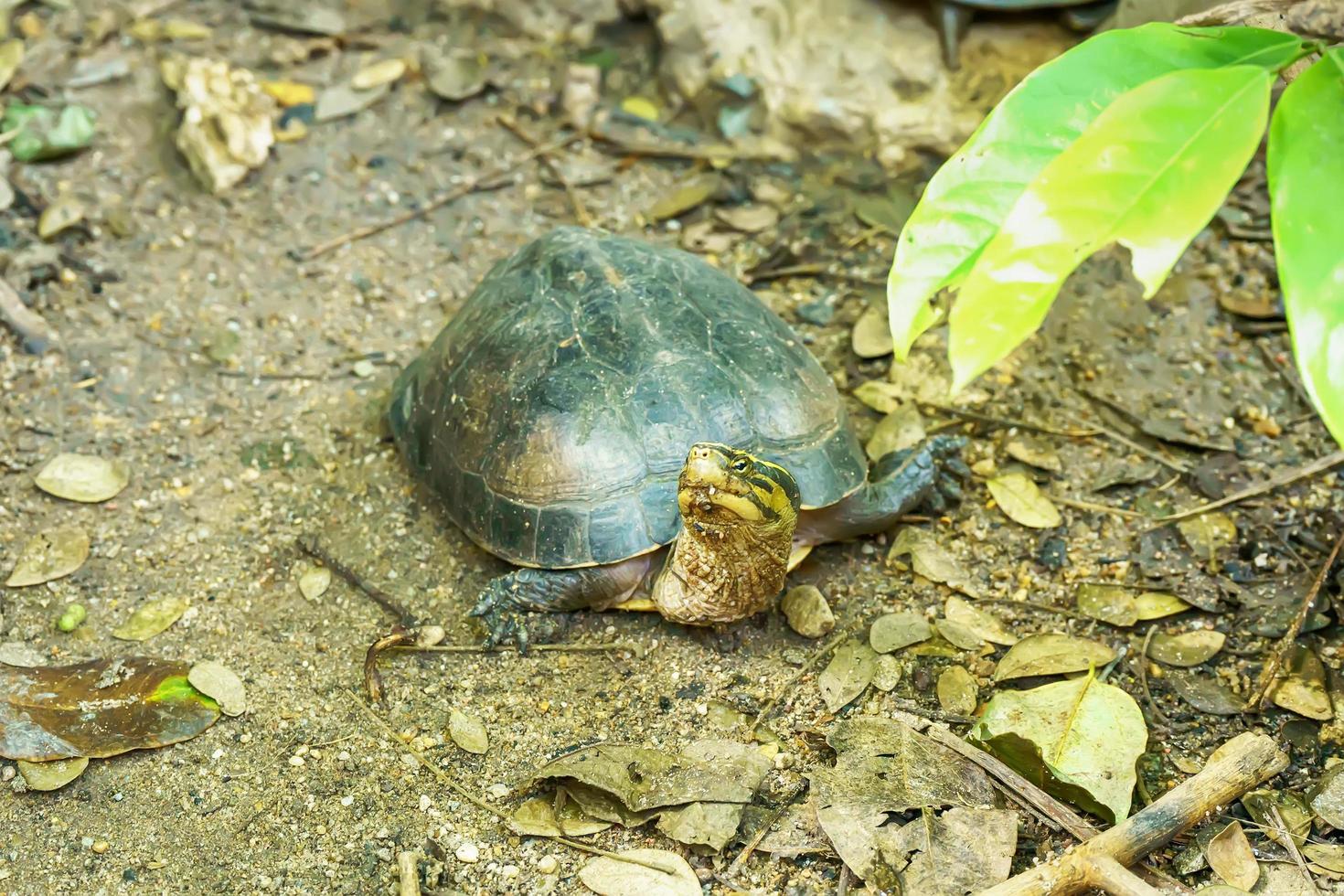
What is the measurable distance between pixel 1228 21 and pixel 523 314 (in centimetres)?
212

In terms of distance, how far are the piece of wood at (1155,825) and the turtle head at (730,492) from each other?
1.03 meters

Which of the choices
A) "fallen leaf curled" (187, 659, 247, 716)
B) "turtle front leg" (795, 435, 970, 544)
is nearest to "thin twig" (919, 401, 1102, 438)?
"turtle front leg" (795, 435, 970, 544)

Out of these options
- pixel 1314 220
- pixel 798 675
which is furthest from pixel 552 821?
pixel 1314 220

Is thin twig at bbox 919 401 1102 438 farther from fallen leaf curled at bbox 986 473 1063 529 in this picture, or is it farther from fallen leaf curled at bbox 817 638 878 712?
fallen leaf curled at bbox 817 638 878 712

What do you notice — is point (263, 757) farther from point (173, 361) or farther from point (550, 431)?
point (173, 361)

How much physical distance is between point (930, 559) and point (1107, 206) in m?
2.00

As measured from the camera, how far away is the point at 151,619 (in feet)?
11.6

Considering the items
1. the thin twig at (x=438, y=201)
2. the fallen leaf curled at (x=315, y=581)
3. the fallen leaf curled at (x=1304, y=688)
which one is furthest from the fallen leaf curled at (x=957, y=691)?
the thin twig at (x=438, y=201)

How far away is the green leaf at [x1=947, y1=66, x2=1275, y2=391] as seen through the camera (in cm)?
175

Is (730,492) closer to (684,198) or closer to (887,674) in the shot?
(887,674)

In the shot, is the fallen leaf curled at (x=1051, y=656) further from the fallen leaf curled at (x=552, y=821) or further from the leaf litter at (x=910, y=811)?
the fallen leaf curled at (x=552, y=821)

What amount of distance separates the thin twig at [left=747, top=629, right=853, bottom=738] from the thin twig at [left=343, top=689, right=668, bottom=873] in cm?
50

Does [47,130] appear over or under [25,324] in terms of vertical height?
over

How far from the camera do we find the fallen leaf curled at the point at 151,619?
349cm
